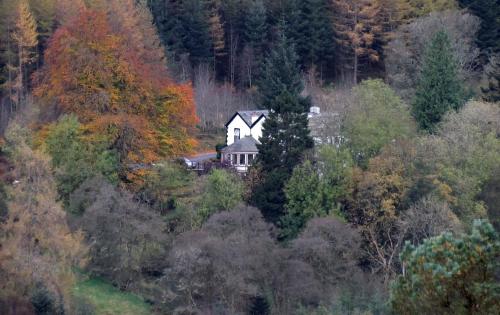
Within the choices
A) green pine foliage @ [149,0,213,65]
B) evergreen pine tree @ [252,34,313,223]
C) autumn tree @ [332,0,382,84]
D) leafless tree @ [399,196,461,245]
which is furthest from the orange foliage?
autumn tree @ [332,0,382,84]

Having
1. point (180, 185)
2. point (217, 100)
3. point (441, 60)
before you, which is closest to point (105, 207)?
point (180, 185)

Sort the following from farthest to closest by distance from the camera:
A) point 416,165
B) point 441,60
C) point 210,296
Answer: point 441,60
point 416,165
point 210,296

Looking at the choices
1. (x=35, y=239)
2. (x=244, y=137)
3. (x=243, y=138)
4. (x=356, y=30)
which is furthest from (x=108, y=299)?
(x=356, y=30)

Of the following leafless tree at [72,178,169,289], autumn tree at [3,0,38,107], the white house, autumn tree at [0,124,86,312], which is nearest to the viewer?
autumn tree at [0,124,86,312]

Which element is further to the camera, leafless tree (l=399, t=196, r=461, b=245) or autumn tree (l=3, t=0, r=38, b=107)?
autumn tree (l=3, t=0, r=38, b=107)

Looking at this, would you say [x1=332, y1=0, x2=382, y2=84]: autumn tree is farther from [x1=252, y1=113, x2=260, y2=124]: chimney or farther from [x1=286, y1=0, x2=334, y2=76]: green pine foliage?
[x1=252, y1=113, x2=260, y2=124]: chimney

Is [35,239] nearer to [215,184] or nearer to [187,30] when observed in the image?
[215,184]

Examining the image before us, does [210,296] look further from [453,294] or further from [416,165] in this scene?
[453,294]
